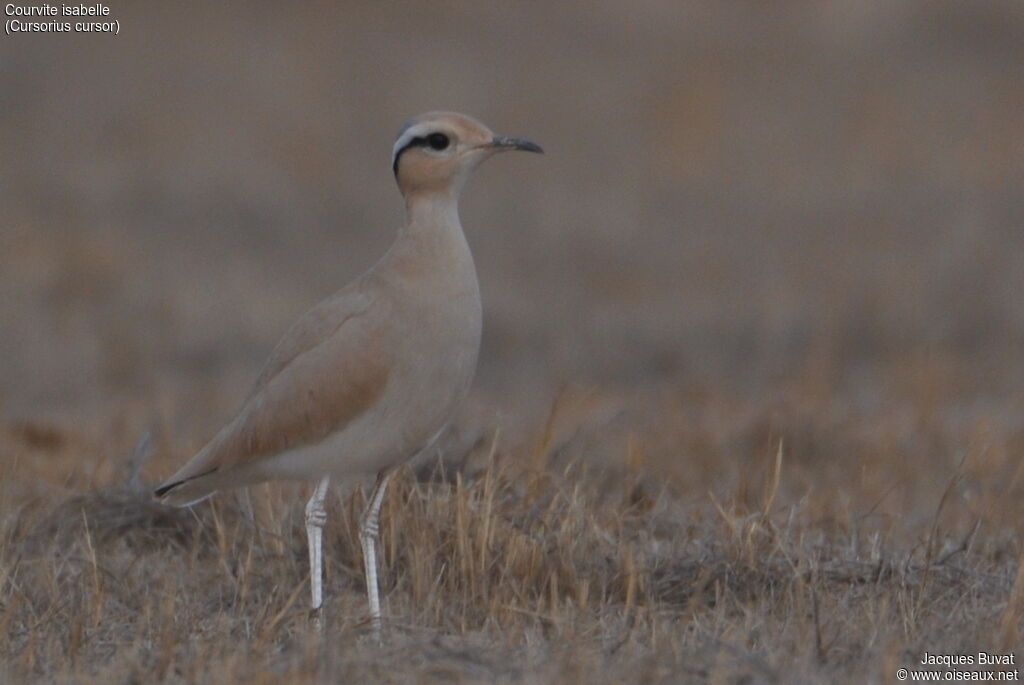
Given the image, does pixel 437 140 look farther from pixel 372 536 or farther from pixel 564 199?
pixel 564 199

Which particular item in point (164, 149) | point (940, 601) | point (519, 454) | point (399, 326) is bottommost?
point (940, 601)

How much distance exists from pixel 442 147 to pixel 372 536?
1113mm

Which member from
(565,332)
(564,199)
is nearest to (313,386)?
(565,332)

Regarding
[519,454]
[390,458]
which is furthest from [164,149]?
[390,458]

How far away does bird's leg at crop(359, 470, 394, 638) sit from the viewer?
15.9 feet

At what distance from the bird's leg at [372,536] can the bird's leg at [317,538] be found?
0.12 metres

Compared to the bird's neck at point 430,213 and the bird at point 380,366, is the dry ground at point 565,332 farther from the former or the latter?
the bird's neck at point 430,213

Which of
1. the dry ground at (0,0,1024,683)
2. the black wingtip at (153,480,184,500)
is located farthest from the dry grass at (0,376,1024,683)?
the black wingtip at (153,480,184,500)

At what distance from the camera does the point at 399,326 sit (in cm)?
477

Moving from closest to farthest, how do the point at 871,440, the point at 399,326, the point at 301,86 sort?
the point at 399,326 < the point at 871,440 < the point at 301,86

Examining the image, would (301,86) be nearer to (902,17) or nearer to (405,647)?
(902,17)

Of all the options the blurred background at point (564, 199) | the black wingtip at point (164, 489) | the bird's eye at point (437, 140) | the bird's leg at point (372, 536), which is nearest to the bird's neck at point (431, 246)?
the bird's eye at point (437, 140)

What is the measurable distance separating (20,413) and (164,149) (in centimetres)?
567

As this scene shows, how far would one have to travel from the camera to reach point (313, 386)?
4.91 meters
